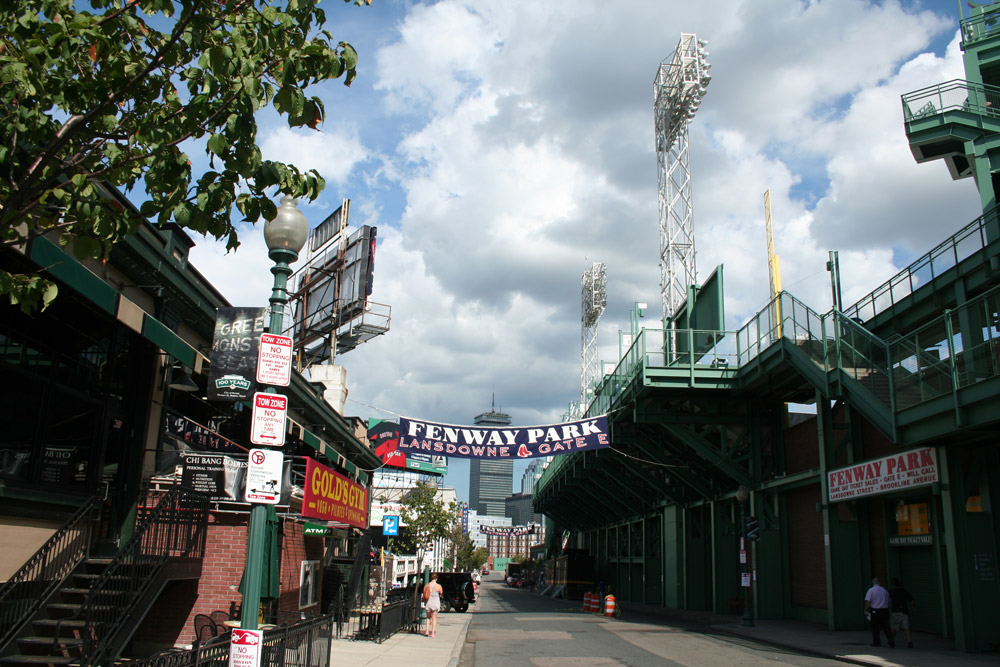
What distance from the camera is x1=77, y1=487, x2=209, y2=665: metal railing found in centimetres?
902

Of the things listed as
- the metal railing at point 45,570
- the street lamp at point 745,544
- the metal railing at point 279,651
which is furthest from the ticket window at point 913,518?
the metal railing at point 45,570

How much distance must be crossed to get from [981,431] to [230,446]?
50.5 feet

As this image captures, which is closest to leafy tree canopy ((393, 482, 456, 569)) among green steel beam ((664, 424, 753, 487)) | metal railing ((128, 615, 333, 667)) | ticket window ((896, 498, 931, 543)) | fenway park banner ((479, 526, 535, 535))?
fenway park banner ((479, 526, 535, 535))

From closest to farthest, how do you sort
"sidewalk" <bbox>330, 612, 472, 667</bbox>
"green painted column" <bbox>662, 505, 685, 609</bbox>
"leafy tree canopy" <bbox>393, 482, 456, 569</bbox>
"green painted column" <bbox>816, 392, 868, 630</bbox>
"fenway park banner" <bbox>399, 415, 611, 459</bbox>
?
"sidewalk" <bbox>330, 612, 472, 667</bbox> < "green painted column" <bbox>816, 392, 868, 630</bbox> < "fenway park banner" <bbox>399, 415, 611, 459</bbox> < "green painted column" <bbox>662, 505, 685, 609</bbox> < "leafy tree canopy" <bbox>393, 482, 456, 569</bbox>

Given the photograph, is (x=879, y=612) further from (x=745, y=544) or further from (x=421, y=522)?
(x=421, y=522)

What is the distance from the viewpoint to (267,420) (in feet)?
23.7

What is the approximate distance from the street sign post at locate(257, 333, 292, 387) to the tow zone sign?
2.20 metres

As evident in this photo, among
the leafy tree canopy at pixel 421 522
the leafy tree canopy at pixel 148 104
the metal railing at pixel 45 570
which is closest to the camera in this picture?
the leafy tree canopy at pixel 148 104

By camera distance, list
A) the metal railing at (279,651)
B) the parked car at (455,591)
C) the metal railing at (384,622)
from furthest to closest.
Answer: the parked car at (455,591)
the metal railing at (384,622)
the metal railing at (279,651)

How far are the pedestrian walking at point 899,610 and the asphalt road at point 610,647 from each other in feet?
8.18

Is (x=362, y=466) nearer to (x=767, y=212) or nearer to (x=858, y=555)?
(x=858, y=555)

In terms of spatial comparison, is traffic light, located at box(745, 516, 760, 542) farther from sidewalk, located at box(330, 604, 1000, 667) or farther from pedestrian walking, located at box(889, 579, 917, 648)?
pedestrian walking, located at box(889, 579, 917, 648)

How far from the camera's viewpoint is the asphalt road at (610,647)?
569 inches

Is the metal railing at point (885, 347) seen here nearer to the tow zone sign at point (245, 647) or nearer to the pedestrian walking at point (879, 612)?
the pedestrian walking at point (879, 612)
